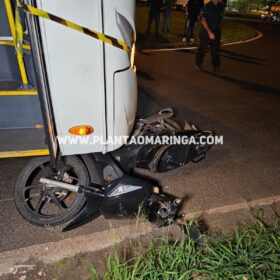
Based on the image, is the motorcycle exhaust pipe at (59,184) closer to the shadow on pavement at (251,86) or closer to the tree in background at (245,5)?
the shadow on pavement at (251,86)

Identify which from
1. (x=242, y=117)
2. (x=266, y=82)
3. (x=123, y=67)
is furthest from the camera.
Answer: (x=266, y=82)

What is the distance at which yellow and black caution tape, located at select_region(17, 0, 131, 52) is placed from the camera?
163 cm

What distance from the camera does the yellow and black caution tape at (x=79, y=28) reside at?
1.63 metres

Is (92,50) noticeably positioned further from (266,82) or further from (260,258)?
(266,82)

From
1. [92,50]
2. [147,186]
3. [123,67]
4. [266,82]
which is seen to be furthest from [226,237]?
[266,82]

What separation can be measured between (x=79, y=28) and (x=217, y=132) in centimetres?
334

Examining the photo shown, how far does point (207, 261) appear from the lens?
2115 millimetres

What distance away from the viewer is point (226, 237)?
250 centimetres

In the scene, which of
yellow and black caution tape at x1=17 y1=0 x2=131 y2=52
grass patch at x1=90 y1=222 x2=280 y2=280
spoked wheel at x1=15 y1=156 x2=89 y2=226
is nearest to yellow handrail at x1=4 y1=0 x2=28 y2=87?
spoked wheel at x1=15 y1=156 x2=89 y2=226

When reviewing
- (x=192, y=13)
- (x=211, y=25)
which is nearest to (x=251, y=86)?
(x=211, y=25)

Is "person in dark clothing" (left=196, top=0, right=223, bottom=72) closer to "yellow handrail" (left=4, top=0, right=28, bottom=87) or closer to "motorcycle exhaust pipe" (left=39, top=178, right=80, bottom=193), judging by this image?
"yellow handrail" (left=4, top=0, right=28, bottom=87)

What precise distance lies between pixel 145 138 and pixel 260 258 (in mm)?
1476

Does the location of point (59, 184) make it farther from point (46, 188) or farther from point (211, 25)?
point (211, 25)

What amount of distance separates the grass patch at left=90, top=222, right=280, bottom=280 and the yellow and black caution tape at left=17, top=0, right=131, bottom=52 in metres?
1.54
